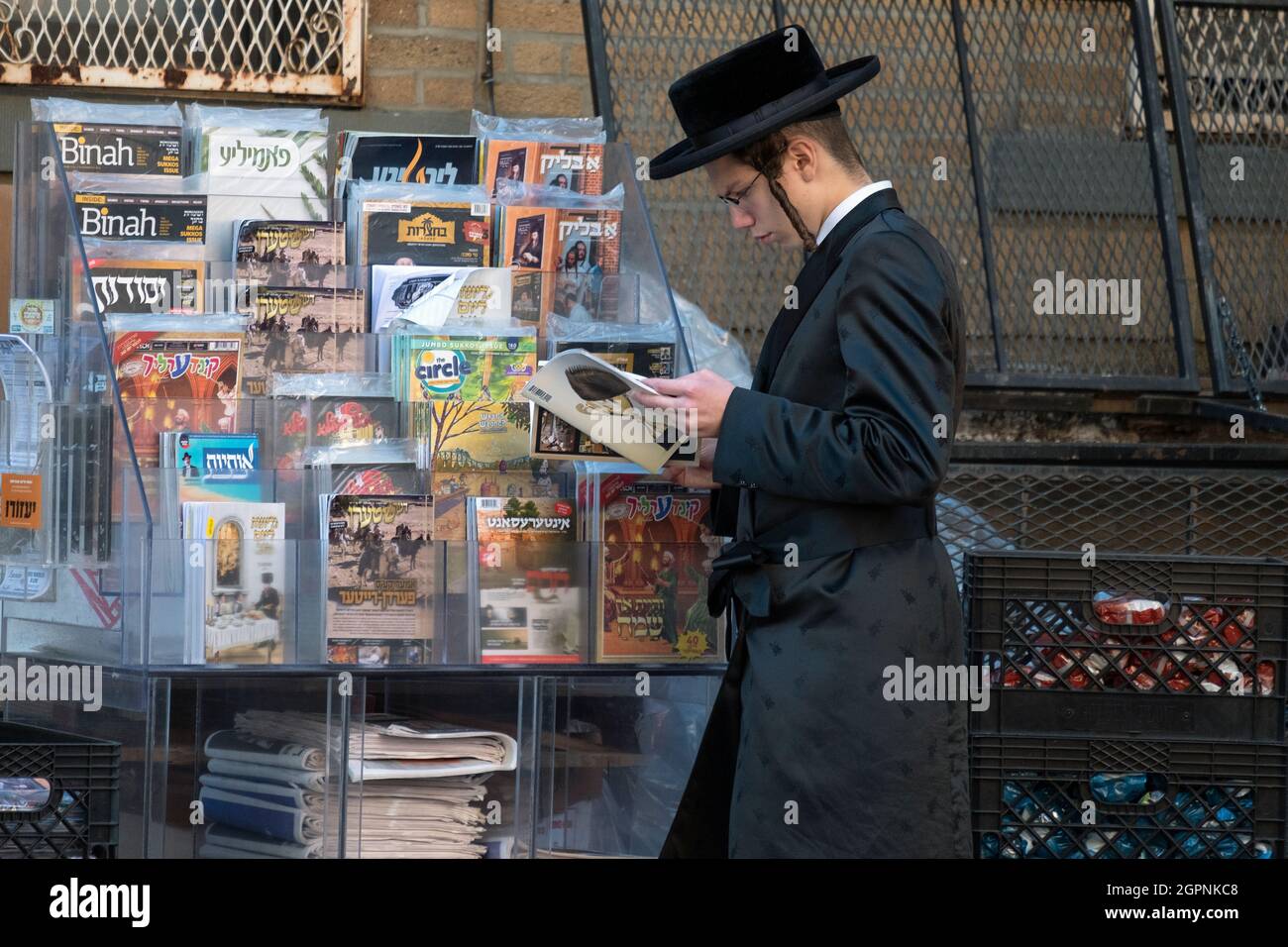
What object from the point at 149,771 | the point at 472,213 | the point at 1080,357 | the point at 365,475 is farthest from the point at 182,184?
the point at 1080,357

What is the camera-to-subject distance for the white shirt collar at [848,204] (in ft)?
7.50

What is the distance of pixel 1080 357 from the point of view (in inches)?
160

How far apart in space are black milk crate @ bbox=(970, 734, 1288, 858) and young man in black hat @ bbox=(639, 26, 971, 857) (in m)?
0.38

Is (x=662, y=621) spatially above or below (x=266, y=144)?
below

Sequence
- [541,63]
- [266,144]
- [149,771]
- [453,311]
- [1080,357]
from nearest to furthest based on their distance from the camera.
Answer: [149,771] → [453,311] → [266,144] → [1080,357] → [541,63]

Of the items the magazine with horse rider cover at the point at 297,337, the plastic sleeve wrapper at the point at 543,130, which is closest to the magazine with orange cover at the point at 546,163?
the plastic sleeve wrapper at the point at 543,130

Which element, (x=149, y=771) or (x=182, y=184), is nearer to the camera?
(x=149, y=771)

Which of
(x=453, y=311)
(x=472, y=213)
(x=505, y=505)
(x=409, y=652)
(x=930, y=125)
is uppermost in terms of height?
(x=930, y=125)

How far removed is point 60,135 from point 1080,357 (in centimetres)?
260

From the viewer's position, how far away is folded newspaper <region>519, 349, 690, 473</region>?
7.90ft

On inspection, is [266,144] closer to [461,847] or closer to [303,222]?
[303,222]

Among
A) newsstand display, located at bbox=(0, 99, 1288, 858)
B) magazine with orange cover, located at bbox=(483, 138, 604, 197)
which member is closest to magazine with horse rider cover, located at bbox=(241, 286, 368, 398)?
newsstand display, located at bbox=(0, 99, 1288, 858)

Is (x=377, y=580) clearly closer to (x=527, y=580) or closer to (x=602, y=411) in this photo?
(x=527, y=580)

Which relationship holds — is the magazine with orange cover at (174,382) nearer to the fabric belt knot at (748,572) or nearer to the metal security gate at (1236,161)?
the fabric belt knot at (748,572)
